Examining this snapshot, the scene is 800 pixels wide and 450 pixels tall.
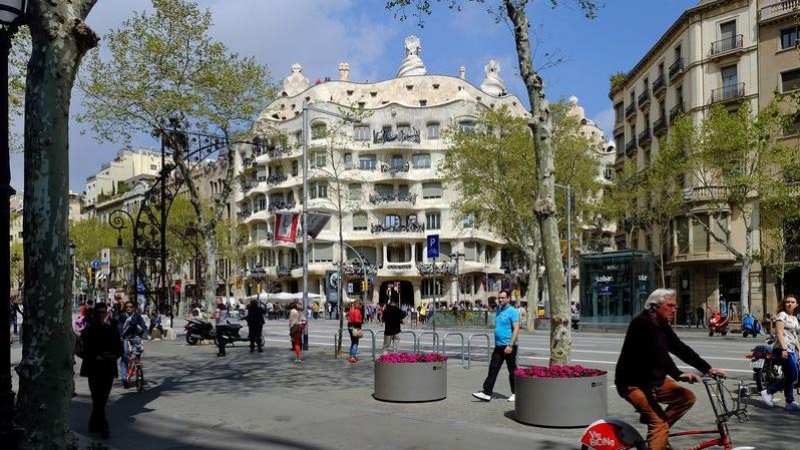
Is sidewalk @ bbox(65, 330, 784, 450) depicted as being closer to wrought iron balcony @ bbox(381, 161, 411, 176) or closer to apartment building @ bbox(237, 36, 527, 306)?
apartment building @ bbox(237, 36, 527, 306)

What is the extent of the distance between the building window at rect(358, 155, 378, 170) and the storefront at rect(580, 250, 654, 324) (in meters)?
33.0

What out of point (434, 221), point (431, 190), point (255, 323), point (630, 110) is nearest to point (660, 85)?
point (630, 110)

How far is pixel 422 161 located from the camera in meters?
65.6

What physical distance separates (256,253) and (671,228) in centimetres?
3655

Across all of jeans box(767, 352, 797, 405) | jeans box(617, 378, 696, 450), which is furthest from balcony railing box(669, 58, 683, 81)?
jeans box(617, 378, 696, 450)

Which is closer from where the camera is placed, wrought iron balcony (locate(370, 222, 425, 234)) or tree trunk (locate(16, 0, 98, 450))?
tree trunk (locate(16, 0, 98, 450))

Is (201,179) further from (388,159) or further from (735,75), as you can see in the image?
(735,75)

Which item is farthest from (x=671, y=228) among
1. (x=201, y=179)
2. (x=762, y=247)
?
(x=201, y=179)

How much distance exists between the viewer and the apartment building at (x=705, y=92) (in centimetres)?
4203

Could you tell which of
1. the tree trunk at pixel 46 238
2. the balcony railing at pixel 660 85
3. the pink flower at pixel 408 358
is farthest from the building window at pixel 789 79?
the tree trunk at pixel 46 238

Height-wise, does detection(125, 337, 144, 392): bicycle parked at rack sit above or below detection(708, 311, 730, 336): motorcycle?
above

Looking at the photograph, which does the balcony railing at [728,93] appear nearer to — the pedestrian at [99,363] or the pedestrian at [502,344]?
the pedestrian at [502,344]

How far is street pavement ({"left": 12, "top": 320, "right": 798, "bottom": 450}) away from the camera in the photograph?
8.38m

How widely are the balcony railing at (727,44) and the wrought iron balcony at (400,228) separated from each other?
2783 cm
